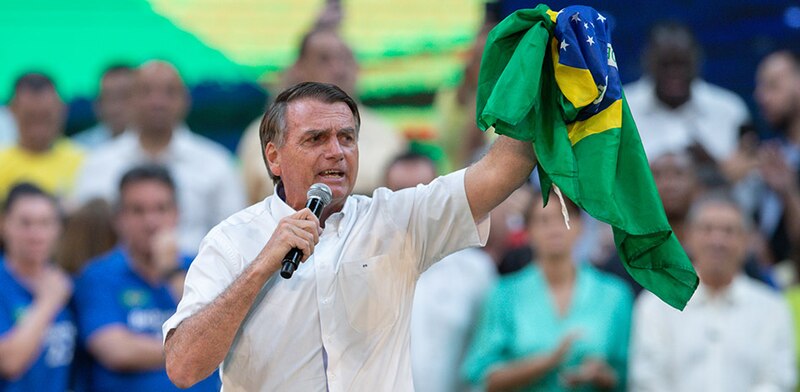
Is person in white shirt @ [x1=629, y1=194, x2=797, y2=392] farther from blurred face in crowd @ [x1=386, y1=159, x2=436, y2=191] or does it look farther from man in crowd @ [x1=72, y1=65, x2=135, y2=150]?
man in crowd @ [x1=72, y1=65, x2=135, y2=150]

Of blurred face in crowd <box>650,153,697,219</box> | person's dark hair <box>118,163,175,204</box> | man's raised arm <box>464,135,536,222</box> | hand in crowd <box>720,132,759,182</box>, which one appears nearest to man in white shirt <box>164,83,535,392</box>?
man's raised arm <box>464,135,536,222</box>

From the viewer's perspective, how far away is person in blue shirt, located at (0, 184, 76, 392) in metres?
6.61

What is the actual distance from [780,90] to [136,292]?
383 centimetres

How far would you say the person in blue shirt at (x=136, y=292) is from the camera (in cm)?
643

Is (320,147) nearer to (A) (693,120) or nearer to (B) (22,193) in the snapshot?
(B) (22,193)

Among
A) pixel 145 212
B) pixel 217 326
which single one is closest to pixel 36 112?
pixel 145 212

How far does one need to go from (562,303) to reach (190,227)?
7.70 feet

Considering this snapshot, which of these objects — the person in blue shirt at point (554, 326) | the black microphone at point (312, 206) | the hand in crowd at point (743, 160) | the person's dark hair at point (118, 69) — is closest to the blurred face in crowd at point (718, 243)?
the person in blue shirt at point (554, 326)

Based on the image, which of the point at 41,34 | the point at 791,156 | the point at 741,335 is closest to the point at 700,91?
the point at 791,156

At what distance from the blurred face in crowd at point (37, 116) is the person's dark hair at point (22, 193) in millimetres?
1327

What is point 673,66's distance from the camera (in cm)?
778

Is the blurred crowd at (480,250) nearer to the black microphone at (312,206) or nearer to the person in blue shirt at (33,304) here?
the person in blue shirt at (33,304)

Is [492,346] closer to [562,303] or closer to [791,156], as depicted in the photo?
[562,303]

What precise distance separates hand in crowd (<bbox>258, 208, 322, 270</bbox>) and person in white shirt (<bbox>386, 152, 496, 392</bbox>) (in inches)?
127
